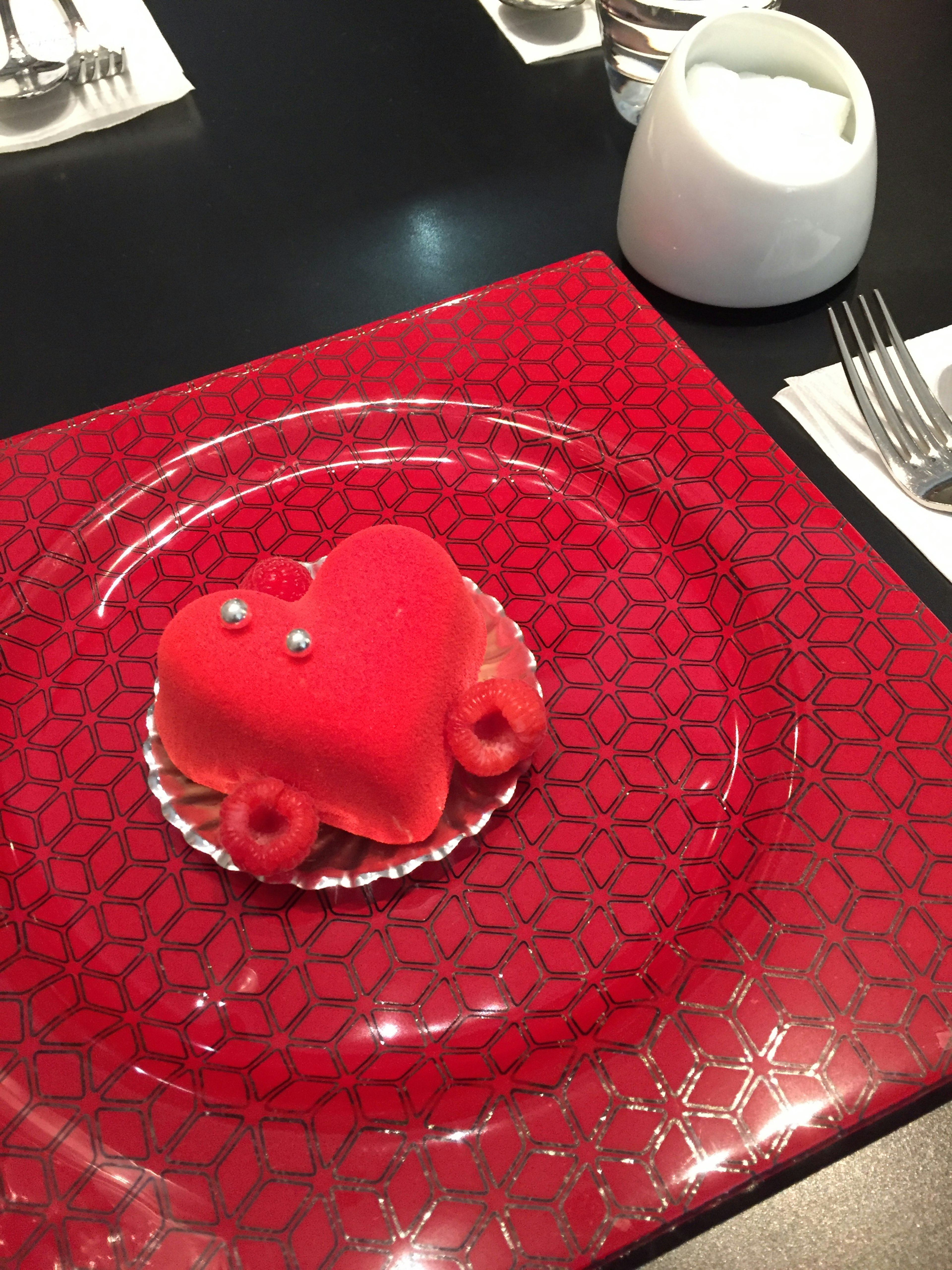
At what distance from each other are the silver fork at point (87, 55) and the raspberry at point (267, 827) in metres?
1.13

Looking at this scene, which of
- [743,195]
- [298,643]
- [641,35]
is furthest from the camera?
[641,35]

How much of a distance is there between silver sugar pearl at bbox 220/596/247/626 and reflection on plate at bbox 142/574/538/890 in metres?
0.14

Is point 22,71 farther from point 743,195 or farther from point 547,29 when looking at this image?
point 743,195

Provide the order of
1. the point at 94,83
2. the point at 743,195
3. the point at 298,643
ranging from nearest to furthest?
1. the point at 298,643
2. the point at 743,195
3. the point at 94,83

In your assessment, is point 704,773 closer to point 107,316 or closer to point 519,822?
point 519,822

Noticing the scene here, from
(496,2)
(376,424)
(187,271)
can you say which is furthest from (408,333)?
(496,2)

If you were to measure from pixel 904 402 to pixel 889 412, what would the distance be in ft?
0.06

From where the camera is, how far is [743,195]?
0.93 meters

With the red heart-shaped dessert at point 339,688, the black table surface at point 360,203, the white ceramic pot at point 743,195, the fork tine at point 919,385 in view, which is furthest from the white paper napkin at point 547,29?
the red heart-shaped dessert at point 339,688

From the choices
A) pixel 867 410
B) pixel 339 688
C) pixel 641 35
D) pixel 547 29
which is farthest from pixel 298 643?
pixel 547 29

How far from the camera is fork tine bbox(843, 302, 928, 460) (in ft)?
3.04

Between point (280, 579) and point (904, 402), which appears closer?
point (280, 579)

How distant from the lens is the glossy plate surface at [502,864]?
2.03ft

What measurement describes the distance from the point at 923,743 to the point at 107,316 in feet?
3.36
